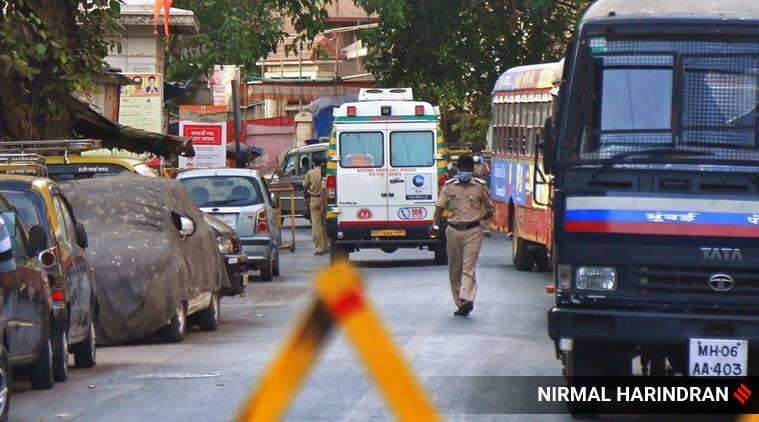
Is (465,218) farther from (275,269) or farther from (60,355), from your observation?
(275,269)

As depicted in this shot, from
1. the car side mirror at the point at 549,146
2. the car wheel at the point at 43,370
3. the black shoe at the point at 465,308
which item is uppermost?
the car side mirror at the point at 549,146

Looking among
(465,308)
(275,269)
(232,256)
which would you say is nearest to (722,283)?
(465,308)

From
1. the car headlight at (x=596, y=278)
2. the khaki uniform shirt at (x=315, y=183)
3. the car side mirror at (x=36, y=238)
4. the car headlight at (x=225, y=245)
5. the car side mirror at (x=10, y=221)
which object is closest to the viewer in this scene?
the car headlight at (x=596, y=278)

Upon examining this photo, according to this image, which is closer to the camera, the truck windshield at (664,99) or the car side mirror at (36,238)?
the truck windshield at (664,99)

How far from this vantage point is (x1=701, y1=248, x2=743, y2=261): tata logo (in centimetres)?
976

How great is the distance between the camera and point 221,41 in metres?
38.8

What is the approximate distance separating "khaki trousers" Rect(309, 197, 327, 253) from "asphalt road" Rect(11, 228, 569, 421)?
9401mm

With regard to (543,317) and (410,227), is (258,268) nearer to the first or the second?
(410,227)

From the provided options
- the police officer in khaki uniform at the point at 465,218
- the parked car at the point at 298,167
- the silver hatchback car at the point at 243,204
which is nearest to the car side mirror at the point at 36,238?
the police officer in khaki uniform at the point at 465,218

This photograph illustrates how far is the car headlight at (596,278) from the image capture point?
9.89 m

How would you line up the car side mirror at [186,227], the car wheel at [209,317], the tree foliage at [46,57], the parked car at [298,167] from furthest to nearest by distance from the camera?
1. the parked car at [298,167]
2. the tree foliage at [46,57]
3. the car wheel at [209,317]
4. the car side mirror at [186,227]

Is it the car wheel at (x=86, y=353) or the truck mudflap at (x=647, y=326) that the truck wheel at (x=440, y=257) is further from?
the truck mudflap at (x=647, y=326)

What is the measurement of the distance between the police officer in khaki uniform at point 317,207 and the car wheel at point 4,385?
20.9 m

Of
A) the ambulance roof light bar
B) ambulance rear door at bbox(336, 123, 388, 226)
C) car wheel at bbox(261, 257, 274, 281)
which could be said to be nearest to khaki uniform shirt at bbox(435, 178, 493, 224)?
car wheel at bbox(261, 257, 274, 281)
